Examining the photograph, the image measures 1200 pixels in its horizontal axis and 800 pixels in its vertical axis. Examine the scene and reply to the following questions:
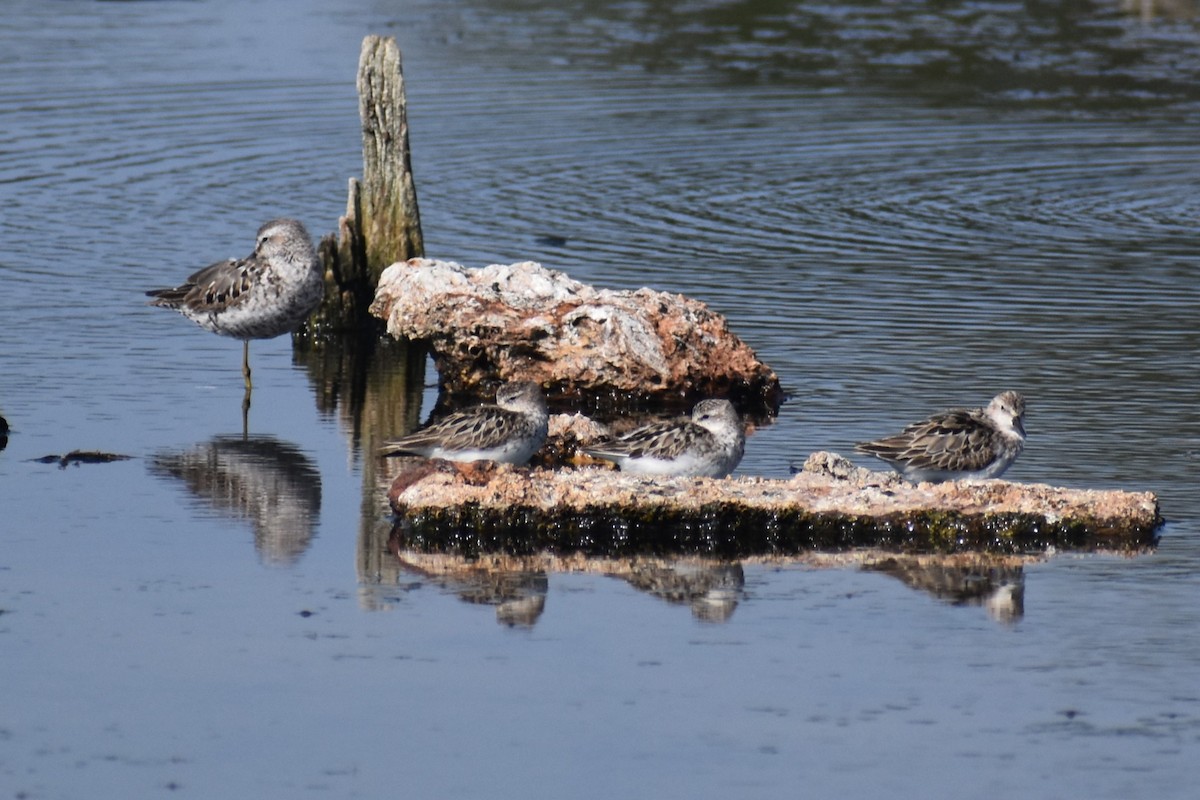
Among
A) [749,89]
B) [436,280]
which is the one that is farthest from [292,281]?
[749,89]

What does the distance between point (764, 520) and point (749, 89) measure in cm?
2178

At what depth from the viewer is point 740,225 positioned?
22109mm

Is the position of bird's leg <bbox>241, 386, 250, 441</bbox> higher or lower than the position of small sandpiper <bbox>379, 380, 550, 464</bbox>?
lower

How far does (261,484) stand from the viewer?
40.3 ft

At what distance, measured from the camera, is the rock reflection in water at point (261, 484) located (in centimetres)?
1111

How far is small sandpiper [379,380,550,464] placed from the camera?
11.8m

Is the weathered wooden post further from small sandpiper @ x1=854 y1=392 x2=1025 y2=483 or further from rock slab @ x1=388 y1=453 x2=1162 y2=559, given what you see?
small sandpiper @ x1=854 y1=392 x2=1025 y2=483

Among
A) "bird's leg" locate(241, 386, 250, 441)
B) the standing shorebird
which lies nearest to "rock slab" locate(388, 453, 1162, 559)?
"bird's leg" locate(241, 386, 250, 441)

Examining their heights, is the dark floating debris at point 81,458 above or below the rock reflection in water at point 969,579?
below

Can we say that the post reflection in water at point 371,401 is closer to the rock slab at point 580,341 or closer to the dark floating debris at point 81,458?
the rock slab at point 580,341

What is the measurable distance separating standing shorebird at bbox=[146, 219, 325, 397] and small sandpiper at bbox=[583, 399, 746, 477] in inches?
162

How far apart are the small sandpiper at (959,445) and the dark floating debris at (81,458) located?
14.5 ft

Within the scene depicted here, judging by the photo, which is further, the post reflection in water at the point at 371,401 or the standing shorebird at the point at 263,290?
the standing shorebird at the point at 263,290

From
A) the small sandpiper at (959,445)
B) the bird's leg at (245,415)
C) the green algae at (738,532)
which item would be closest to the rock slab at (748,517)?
the green algae at (738,532)
